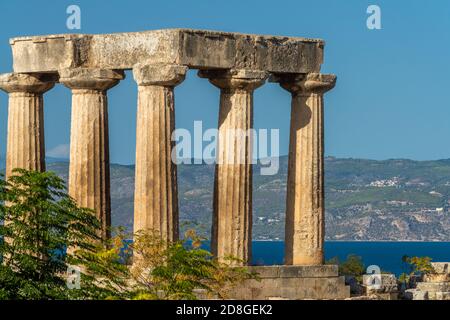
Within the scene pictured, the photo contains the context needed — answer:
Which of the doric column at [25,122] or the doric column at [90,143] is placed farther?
the doric column at [25,122]

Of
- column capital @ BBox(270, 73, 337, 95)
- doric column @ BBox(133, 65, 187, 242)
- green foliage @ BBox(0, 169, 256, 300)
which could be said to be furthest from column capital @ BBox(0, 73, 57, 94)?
green foliage @ BBox(0, 169, 256, 300)

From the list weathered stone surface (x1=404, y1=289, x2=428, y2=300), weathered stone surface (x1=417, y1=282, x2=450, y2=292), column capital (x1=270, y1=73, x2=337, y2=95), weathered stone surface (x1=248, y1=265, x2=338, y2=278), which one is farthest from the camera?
weathered stone surface (x1=417, y1=282, x2=450, y2=292)

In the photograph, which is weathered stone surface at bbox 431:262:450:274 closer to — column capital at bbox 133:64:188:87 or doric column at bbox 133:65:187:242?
doric column at bbox 133:65:187:242

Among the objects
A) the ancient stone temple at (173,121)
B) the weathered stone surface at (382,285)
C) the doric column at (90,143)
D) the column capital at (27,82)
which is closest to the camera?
the ancient stone temple at (173,121)

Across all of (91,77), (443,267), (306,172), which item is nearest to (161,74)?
(91,77)

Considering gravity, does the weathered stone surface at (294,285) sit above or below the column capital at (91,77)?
below

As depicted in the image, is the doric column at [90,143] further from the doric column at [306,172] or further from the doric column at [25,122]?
the doric column at [306,172]

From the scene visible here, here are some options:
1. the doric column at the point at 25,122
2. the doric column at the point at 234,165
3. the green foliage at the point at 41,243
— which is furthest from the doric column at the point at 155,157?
the doric column at the point at 25,122
